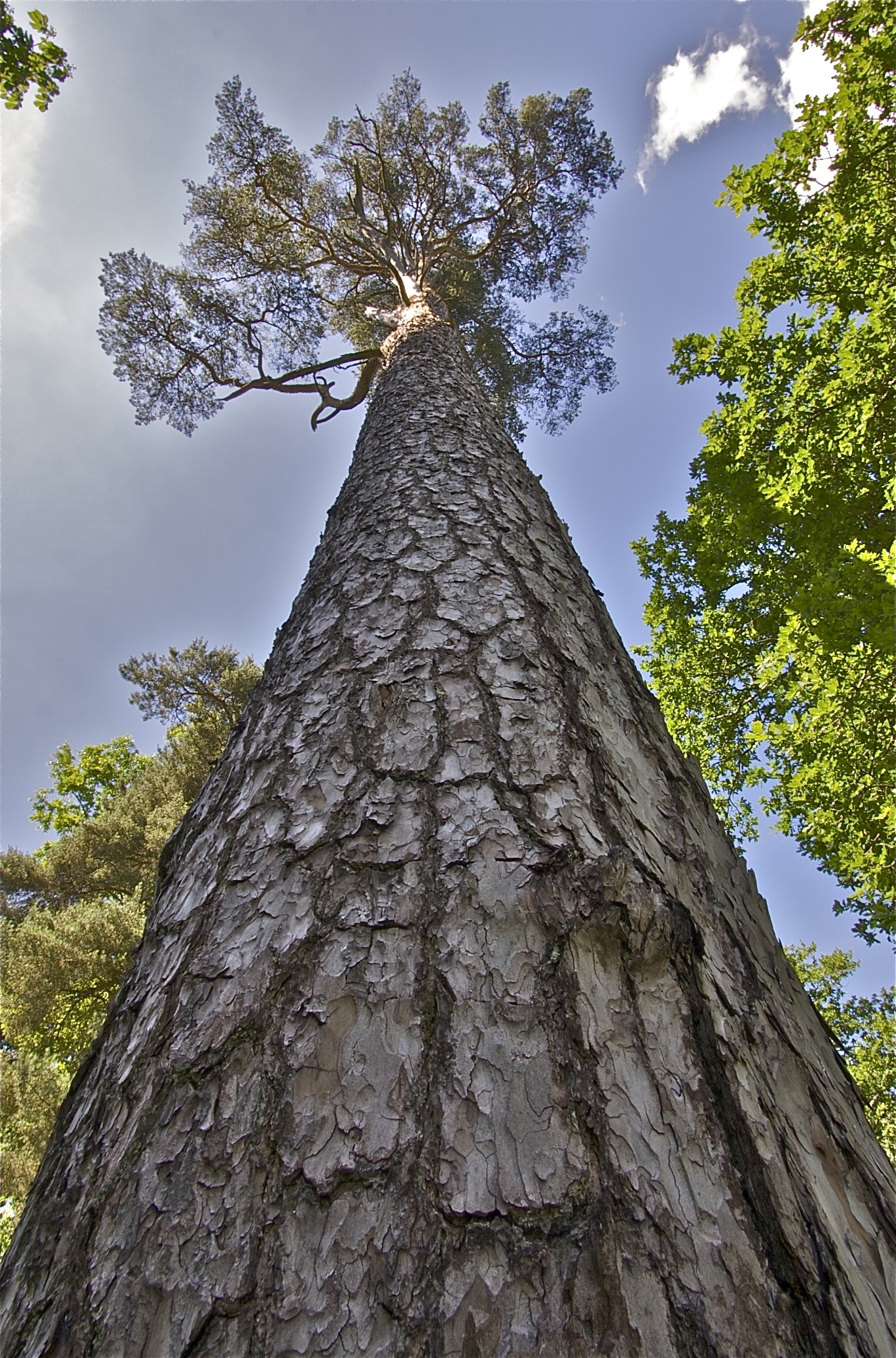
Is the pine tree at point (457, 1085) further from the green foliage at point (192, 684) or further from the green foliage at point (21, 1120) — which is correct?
the green foliage at point (192, 684)

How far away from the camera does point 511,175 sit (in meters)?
10.6

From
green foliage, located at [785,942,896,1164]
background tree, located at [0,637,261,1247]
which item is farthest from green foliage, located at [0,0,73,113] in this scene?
green foliage, located at [785,942,896,1164]

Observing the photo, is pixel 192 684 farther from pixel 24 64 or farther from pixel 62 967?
pixel 24 64

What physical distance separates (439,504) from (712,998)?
170 cm

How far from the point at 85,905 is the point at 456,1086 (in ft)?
31.6

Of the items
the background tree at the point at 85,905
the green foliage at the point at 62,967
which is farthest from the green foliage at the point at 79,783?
the green foliage at the point at 62,967

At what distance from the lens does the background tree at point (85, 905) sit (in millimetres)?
6926

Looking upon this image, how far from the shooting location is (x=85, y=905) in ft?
27.8

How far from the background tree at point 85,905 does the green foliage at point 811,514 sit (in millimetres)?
Result: 4788

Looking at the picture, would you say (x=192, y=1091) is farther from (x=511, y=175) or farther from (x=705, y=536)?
(x=511, y=175)

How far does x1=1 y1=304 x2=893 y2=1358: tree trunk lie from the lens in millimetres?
626

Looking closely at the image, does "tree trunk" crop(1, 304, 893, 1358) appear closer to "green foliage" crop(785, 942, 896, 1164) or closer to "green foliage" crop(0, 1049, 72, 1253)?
"green foliage" crop(0, 1049, 72, 1253)

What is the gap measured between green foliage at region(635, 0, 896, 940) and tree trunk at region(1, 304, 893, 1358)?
421 centimetres

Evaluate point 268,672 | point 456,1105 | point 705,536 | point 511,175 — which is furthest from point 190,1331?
point 511,175
